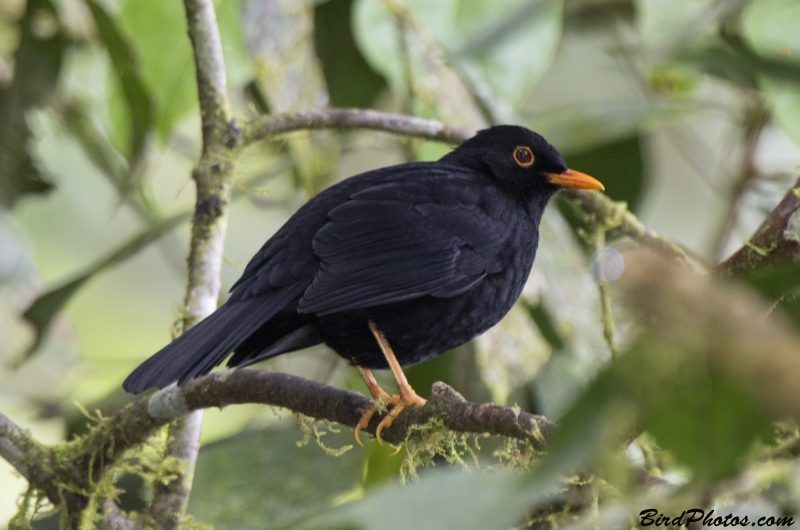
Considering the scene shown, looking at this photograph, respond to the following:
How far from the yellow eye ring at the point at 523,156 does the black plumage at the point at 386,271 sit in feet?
1.28

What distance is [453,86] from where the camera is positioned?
4844 mm

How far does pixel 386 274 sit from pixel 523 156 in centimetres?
118

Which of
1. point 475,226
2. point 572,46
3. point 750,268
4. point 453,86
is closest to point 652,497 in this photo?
point 750,268

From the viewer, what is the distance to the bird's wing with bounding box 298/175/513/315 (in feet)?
10.6

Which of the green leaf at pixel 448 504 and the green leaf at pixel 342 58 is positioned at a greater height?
the green leaf at pixel 342 58

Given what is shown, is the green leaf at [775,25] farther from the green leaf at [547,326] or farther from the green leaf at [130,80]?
the green leaf at [130,80]

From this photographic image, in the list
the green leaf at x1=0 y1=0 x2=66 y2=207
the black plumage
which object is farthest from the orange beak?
the green leaf at x1=0 y1=0 x2=66 y2=207

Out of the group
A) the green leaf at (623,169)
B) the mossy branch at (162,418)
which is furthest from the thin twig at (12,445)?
the green leaf at (623,169)

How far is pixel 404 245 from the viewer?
11.2ft

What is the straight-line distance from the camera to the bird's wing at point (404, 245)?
3227 mm

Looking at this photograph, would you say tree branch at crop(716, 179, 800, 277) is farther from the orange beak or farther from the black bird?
the orange beak

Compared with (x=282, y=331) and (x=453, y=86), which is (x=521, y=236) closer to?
(x=282, y=331)

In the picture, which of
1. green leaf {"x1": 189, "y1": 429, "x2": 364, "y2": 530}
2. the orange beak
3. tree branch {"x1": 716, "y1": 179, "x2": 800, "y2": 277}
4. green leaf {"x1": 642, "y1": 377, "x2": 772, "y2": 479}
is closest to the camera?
green leaf {"x1": 642, "y1": 377, "x2": 772, "y2": 479}

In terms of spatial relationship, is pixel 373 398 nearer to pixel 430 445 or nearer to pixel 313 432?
pixel 313 432
